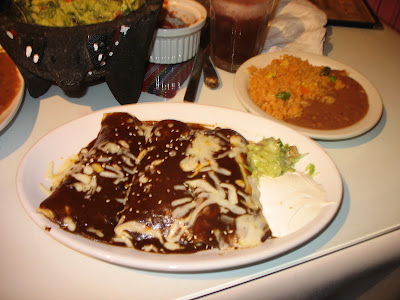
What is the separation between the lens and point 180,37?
1420 mm

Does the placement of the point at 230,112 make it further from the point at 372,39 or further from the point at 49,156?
the point at 372,39

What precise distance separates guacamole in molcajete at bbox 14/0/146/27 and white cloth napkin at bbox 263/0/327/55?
33.7 inches

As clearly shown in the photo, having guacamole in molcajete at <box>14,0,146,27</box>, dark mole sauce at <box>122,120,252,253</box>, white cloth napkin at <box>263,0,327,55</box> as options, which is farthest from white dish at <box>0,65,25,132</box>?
white cloth napkin at <box>263,0,327,55</box>

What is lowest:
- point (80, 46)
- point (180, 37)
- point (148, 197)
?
point (148, 197)

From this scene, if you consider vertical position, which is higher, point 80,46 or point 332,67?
point 80,46

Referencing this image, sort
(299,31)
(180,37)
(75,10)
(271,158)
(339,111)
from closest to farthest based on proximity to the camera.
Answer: (271,158)
(75,10)
(339,111)
(180,37)
(299,31)

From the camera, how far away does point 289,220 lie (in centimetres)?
86

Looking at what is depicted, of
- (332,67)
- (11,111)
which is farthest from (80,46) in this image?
(332,67)

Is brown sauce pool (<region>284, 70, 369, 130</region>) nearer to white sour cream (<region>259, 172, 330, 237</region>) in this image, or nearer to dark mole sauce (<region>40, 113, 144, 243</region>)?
white sour cream (<region>259, 172, 330, 237</region>)

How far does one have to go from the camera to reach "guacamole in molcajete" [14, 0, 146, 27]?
44.3 inches

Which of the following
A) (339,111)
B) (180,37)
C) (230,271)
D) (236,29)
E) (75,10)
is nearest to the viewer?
(230,271)

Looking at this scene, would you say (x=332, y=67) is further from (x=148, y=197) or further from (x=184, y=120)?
(x=148, y=197)

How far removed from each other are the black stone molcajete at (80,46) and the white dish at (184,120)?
16 cm

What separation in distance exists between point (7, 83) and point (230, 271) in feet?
3.70
